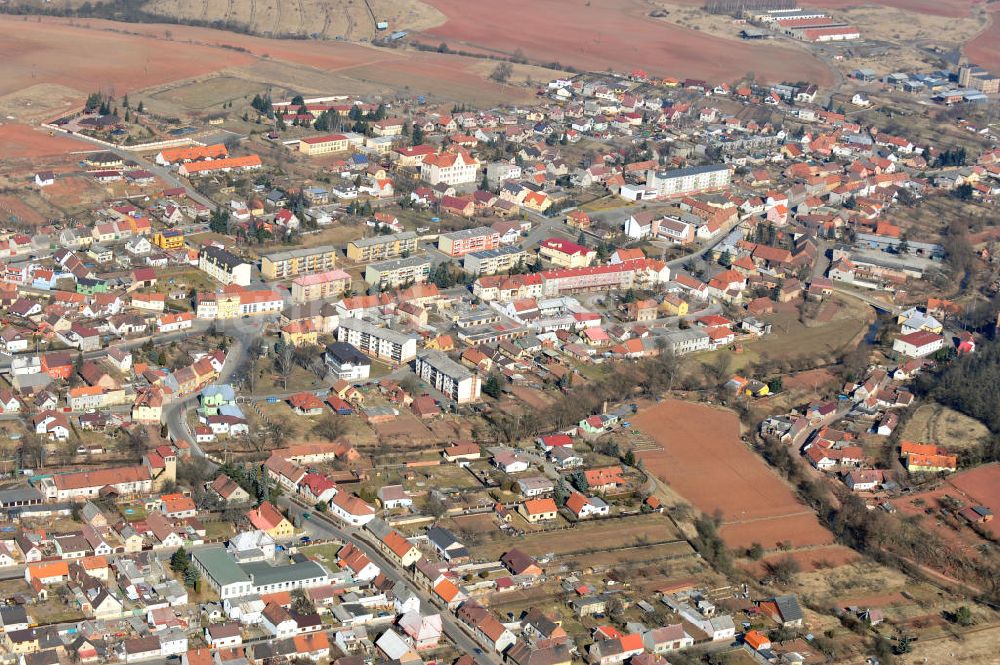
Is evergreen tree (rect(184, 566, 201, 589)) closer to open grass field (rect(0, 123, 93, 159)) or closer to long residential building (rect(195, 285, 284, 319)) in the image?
long residential building (rect(195, 285, 284, 319))

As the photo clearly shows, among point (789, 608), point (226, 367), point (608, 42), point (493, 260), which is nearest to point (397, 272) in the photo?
point (493, 260)

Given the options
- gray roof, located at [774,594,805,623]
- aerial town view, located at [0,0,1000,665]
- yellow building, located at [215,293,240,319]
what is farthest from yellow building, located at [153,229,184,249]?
gray roof, located at [774,594,805,623]

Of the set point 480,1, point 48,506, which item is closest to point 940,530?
point 48,506

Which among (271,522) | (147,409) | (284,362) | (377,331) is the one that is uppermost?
(377,331)

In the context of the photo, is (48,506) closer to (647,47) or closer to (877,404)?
(877,404)

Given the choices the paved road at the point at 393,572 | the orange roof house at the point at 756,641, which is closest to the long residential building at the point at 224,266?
the paved road at the point at 393,572

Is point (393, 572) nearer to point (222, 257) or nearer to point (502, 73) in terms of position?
point (222, 257)
